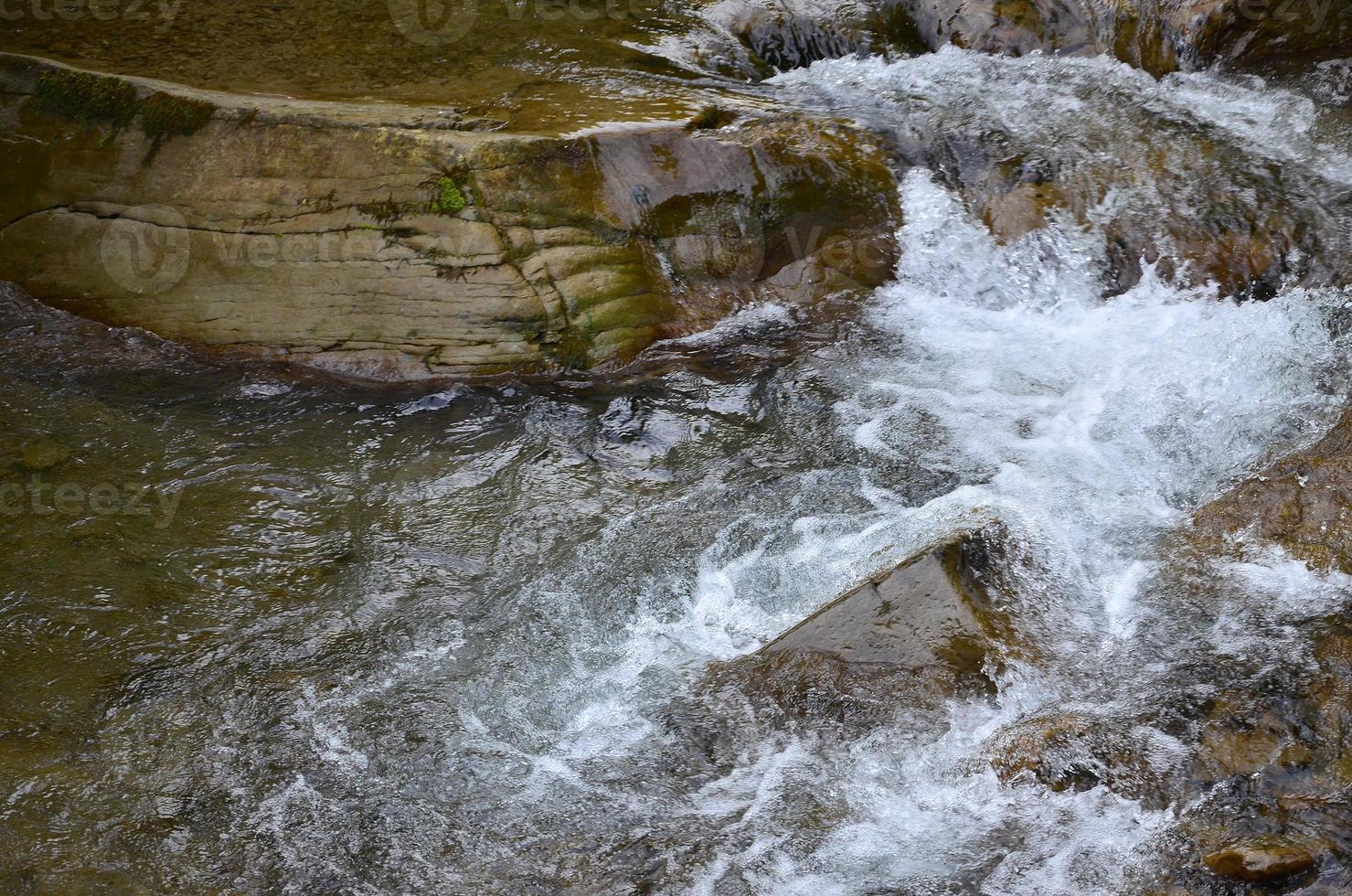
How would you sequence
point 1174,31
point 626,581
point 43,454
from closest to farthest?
point 626,581
point 43,454
point 1174,31

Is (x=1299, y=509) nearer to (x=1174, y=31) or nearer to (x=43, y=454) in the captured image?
(x=1174, y=31)

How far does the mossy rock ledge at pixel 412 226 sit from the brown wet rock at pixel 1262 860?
3.46 m

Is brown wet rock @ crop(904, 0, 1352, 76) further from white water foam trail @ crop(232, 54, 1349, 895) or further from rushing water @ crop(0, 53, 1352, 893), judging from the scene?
white water foam trail @ crop(232, 54, 1349, 895)

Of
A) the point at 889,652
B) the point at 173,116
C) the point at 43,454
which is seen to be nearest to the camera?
the point at 889,652

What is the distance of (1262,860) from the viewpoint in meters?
2.98

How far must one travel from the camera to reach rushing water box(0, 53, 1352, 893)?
3.46m

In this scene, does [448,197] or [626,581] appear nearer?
[626,581]

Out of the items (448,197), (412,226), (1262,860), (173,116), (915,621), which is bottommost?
(1262,860)

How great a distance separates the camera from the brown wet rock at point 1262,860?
2951 millimetres

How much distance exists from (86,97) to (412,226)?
209cm

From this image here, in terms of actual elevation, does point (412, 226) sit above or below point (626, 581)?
above

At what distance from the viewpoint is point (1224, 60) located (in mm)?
7059

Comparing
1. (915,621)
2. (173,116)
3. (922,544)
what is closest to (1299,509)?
(922,544)

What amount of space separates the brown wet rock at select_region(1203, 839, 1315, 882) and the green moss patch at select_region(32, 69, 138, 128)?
6041 millimetres
